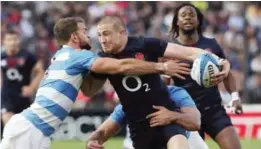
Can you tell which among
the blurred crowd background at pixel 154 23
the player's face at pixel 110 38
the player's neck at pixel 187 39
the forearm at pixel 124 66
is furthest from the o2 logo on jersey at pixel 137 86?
the blurred crowd background at pixel 154 23

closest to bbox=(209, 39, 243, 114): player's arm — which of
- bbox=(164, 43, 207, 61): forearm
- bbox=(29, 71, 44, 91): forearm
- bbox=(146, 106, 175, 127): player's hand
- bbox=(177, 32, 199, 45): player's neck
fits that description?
bbox=(177, 32, 199, 45): player's neck

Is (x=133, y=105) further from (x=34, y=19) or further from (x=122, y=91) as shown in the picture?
(x=34, y=19)

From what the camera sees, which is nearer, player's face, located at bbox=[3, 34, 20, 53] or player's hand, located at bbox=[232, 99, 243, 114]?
player's hand, located at bbox=[232, 99, 243, 114]

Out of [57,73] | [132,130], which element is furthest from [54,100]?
[132,130]

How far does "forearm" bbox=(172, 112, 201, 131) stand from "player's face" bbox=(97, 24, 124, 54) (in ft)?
2.77

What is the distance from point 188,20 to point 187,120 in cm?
233

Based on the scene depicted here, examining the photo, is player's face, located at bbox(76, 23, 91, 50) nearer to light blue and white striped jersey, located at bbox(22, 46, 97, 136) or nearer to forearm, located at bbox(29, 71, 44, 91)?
light blue and white striped jersey, located at bbox(22, 46, 97, 136)

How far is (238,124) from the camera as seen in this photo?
57.2 ft

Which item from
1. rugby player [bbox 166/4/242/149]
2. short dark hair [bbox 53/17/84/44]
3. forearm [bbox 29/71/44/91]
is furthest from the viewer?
forearm [bbox 29/71/44/91]

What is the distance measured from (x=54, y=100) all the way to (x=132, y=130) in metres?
0.84

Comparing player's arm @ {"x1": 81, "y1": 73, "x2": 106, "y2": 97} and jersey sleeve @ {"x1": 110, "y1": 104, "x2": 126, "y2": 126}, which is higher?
player's arm @ {"x1": 81, "y1": 73, "x2": 106, "y2": 97}

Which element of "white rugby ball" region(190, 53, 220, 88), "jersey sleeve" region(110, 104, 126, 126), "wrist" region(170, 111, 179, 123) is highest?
"white rugby ball" region(190, 53, 220, 88)

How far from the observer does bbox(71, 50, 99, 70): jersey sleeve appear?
28.4 feet

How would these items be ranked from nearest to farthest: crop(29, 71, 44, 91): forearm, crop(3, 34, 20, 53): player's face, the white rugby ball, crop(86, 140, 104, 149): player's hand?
the white rugby ball < crop(86, 140, 104, 149): player's hand < crop(29, 71, 44, 91): forearm < crop(3, 34, 20, 53): player's face
